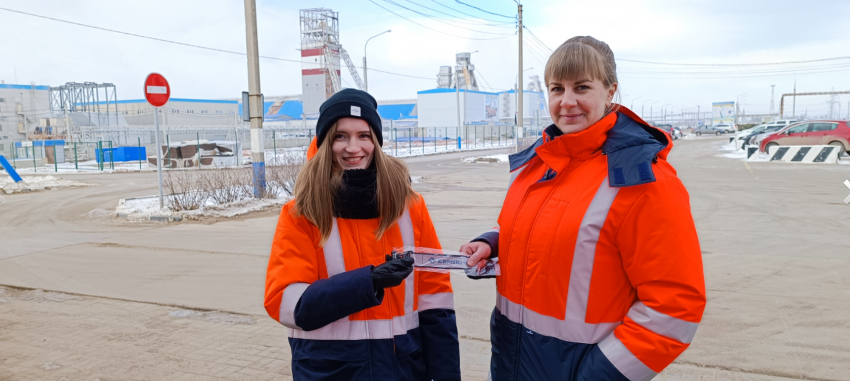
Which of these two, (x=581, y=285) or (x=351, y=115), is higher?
(x=351, y=115)

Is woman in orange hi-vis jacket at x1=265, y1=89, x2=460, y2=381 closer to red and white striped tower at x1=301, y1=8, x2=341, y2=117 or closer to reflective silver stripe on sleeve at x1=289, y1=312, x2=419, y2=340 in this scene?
reflective silver stripe on sleeve at x1=289, y1=312, x2=419, y2=340

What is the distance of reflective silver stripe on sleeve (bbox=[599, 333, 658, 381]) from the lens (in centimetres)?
170

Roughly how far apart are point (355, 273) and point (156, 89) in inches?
473

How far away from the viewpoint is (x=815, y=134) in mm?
24969

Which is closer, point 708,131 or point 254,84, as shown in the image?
point 254,84

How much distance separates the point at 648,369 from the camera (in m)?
1.69

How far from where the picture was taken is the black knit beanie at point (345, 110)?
2232 mm

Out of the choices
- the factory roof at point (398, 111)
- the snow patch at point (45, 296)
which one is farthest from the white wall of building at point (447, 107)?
the snow patch at point (45, 296)

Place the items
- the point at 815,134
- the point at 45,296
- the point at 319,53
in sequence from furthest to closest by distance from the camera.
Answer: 1. the point at 319,53
2. the point at 815,134
3. the point at 45,296

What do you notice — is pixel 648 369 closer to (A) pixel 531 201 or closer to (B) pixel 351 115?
(A) pixel 531 201

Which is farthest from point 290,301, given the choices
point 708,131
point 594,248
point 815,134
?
point 708,131

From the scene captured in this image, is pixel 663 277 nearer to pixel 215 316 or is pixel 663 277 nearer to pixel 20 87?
pixel 215 316

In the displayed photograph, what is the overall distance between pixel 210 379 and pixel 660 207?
3362mm

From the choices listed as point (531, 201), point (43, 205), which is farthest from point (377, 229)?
point (43, 205)
